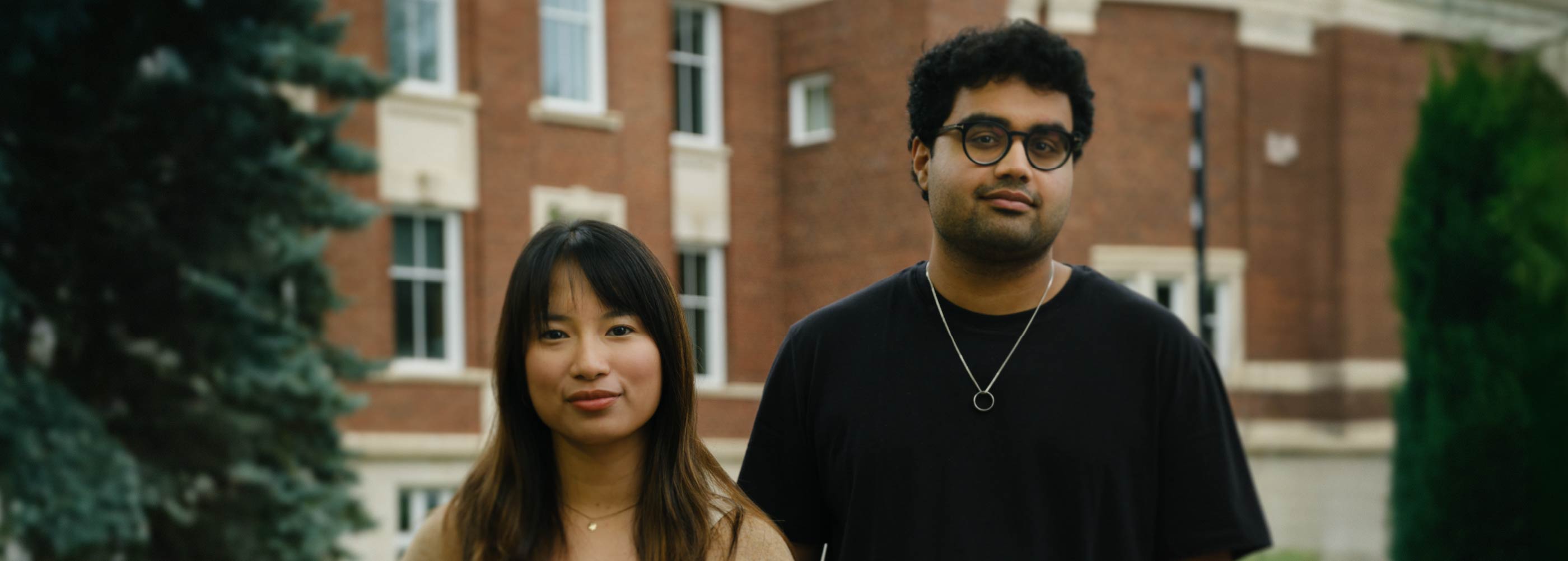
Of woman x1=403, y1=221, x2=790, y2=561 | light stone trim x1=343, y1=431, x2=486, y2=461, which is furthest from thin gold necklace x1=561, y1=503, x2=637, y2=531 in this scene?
light stone trim x1=343, y1=431, x2=486, y2=461

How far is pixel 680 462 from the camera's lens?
9.31 feet

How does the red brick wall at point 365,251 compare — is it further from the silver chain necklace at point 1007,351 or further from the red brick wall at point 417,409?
the silver chain necklace at point 1007,351

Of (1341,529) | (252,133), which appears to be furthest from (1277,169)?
(252,133)

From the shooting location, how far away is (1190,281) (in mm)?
20859

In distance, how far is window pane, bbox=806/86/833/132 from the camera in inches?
786

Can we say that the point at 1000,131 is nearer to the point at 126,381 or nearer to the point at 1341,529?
the point at 126,381

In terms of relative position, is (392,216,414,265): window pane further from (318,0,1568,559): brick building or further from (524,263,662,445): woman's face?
(524,263,662,445): woman's face

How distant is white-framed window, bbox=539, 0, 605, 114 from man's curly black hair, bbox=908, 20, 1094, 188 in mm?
14823

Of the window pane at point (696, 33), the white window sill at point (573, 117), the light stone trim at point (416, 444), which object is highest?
the window pane at point (696, 33)

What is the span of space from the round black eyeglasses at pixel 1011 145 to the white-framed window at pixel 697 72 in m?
16.1

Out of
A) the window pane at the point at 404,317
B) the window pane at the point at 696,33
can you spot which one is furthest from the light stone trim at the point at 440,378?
the window pane at the point at 696,33

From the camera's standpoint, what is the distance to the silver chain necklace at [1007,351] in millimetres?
3197

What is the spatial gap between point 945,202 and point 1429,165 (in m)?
9.98

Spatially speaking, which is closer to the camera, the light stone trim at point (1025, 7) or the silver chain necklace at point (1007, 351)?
the silver chain necklace at point (1007, 351)
